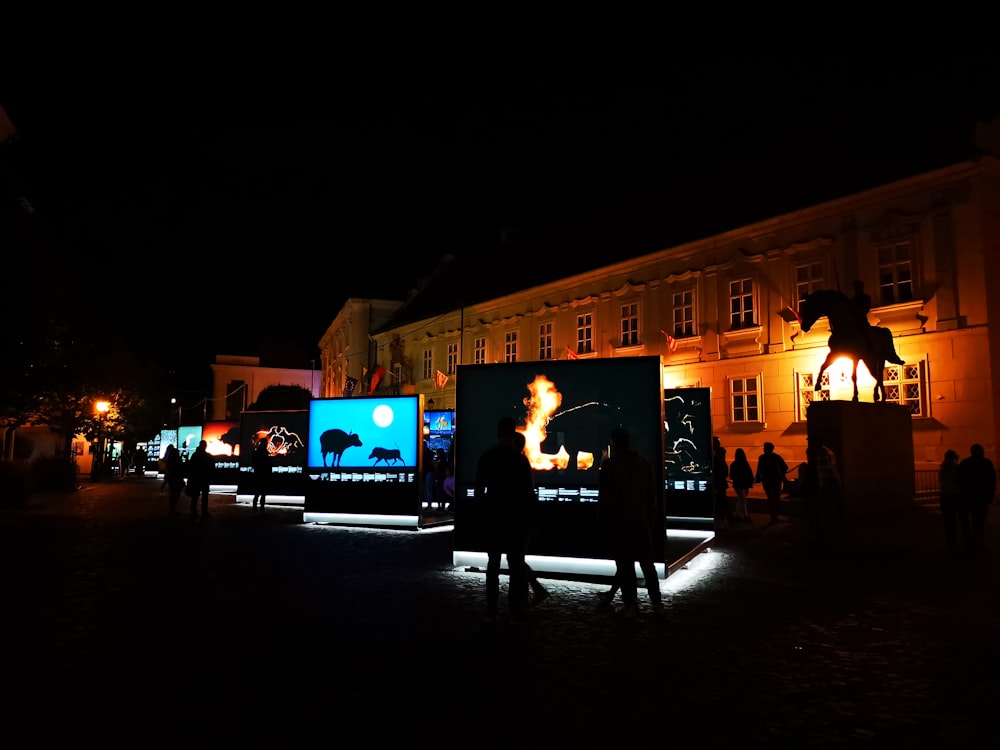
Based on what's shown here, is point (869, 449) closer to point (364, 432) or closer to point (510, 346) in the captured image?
point (364, 432)

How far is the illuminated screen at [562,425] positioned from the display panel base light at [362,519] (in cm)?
675

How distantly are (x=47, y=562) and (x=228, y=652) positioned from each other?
23.5 ft

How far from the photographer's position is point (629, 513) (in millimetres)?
8898

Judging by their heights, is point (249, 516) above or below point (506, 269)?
below

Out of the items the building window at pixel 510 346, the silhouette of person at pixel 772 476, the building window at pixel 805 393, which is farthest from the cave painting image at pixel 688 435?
the building window at pixel 510 346

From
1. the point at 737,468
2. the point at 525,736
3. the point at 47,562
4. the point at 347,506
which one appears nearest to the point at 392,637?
the point at 525,736

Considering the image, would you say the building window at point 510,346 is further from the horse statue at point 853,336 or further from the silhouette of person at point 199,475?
the silhouette of person at point 199,475

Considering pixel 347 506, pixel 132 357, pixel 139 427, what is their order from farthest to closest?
pixel 139 427
pixel 132 357
pixel 347 506

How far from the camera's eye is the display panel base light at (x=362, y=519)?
18562 mm

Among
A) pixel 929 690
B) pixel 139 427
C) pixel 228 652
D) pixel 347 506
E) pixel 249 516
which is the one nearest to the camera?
pixel 929 690

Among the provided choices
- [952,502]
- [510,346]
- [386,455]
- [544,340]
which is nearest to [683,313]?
[544,340]

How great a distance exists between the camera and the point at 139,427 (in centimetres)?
5684

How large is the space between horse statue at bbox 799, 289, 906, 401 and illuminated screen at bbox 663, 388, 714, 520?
6091 mm

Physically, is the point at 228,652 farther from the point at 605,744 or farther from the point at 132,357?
the point at 132,357
